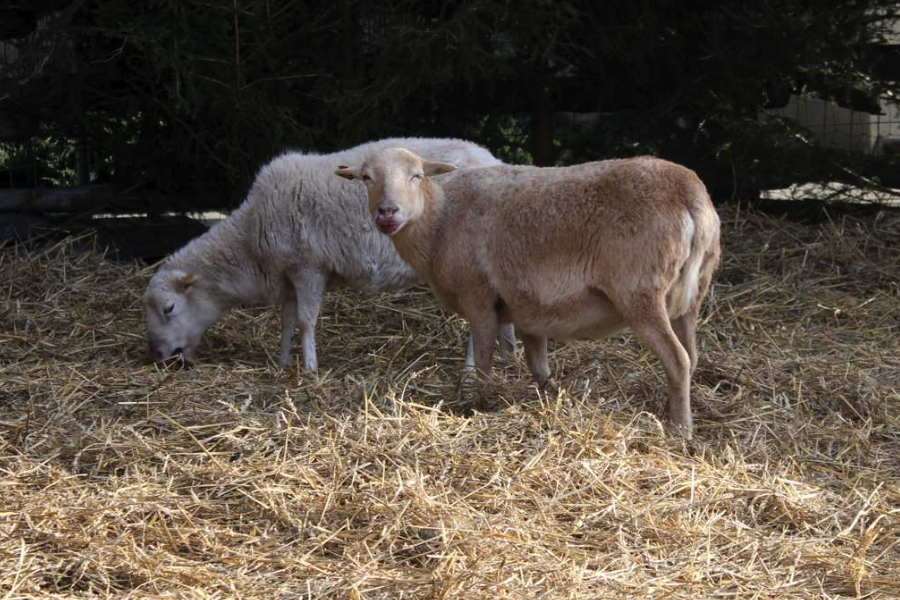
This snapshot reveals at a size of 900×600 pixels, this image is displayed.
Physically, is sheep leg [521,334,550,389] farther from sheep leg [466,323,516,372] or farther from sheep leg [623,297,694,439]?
sheep leg [466,323,516,372]

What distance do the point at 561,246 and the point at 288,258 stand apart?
245cm

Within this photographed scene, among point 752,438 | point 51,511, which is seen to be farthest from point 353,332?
point 51,511

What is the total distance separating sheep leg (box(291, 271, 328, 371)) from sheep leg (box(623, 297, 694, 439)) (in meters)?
2.51

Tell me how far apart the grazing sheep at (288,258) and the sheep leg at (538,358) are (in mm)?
1193

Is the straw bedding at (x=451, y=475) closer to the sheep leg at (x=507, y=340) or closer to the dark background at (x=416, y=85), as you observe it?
the sheep leg at (x=507, y=340)

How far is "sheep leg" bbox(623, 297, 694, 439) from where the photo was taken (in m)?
5.02

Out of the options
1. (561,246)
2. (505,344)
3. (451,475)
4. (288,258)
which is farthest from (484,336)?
(288,258)

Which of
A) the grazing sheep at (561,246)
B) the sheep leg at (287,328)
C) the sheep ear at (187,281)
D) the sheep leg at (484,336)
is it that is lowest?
the sheep leg at (287,328)

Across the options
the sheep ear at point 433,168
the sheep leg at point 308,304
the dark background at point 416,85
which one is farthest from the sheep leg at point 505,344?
the dark background at point 416,85

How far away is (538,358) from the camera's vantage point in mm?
5730

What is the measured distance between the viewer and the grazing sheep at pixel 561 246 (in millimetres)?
5004

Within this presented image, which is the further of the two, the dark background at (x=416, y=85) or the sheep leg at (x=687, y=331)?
the dark background at (x=416, y=85)

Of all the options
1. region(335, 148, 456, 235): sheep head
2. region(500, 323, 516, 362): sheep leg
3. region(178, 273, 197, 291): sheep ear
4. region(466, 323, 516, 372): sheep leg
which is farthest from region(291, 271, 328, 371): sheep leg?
region(335, 148, 456, 235): sheep head

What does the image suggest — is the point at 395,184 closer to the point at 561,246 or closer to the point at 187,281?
the point at 561,246
